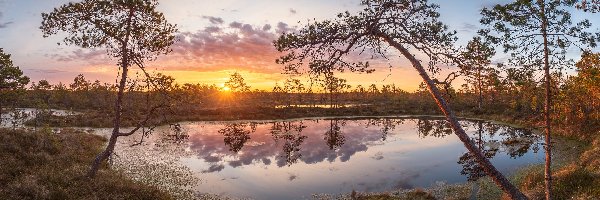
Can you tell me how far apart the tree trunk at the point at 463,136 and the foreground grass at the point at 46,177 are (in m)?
15.3

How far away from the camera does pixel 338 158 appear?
39562 millimetres

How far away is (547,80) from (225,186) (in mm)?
21231

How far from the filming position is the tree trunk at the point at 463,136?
994cm

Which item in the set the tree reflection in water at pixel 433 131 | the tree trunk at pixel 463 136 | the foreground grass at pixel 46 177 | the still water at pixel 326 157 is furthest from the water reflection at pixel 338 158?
the tree trunk at pixel 463 136

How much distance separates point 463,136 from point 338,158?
3000 cm

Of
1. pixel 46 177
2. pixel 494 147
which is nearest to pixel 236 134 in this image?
pixel 494 147

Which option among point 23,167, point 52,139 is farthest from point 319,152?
point 23,167

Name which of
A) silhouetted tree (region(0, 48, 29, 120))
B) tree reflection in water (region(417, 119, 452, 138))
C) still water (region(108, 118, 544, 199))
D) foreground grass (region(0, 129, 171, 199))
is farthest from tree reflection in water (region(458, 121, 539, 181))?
silhouetted tree (region(0, 48, 29, 120))

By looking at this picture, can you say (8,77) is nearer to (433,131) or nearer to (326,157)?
(326,157)

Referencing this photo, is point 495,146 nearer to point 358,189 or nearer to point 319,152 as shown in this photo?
point 319,152

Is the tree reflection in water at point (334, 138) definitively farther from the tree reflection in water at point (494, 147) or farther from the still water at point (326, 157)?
the tree reflection in water at point (494, 147)

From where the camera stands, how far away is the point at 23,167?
818 inches

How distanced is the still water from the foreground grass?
13.7 ft

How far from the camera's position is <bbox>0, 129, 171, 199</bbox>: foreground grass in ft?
57.2
